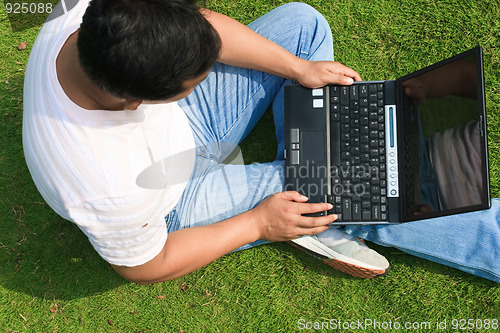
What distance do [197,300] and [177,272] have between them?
978 mm

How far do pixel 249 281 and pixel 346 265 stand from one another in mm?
677

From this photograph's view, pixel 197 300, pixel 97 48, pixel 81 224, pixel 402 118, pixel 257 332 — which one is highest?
pixel 97 48

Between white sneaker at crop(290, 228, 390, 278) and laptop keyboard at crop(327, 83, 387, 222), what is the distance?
463mm

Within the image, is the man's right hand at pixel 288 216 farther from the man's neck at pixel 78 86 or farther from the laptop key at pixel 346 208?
the man's neck at pixel 78 86

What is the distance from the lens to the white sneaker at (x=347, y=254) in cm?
262

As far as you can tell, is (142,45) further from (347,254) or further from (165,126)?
(347,254)

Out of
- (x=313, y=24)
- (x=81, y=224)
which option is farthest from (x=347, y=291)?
(x=81, y=224)

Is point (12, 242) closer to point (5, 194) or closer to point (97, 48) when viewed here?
point (5, 194)

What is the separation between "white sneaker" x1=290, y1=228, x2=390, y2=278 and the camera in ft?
8.59

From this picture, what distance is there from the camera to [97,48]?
1.31m

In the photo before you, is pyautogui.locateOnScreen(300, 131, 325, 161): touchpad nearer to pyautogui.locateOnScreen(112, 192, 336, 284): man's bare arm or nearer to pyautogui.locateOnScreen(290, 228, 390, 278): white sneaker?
pyautogui.locateOnScreen(112, 192, 336, 284): man's bare arm

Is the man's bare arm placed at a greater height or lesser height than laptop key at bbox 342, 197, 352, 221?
lesser

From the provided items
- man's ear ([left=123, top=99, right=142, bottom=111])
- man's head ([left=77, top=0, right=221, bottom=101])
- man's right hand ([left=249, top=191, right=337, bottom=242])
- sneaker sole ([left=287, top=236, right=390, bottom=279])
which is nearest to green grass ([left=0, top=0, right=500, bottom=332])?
sneaker sole ([left=287, top=236, right=390, bottom=279])

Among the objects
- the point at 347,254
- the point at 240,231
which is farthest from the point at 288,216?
the point at 347,254
